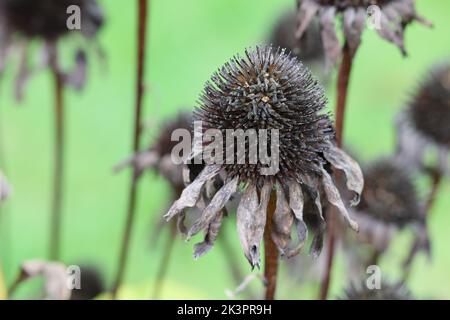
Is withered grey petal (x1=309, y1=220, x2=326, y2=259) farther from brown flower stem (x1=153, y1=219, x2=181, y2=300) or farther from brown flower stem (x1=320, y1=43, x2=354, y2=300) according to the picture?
brown flower stem (x1=153, y1=219, x2=181, y2=300)

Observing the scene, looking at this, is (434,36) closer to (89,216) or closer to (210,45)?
(210,45)

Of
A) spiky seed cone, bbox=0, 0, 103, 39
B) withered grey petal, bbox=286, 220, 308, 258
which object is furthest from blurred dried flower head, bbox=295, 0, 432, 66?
spiky seed cone, bbox=0, 0, 103, 39

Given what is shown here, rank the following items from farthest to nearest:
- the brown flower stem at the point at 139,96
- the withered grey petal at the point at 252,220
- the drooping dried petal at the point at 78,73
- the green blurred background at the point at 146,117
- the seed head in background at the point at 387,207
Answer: the green blurred background at the point at 146,117
the drooping dried petal at the point at 78,73
the seed head in background at the point at 387,207
the brown flower stem at the point at 139,96
the withered grey petal at the point at 252,220

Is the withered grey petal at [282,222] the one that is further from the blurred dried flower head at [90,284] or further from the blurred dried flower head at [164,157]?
the blurred dried flower head at [90,284]

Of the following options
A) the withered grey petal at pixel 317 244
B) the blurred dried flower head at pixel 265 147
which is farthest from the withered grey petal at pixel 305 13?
the withered grey petal at pixel 317 244

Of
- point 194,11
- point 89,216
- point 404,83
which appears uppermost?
point 194,11
